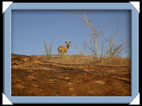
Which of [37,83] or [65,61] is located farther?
[65,61]

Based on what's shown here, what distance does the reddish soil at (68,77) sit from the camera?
17.6 ft

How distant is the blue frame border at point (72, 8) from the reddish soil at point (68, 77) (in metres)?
0.08

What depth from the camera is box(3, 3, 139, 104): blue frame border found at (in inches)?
211

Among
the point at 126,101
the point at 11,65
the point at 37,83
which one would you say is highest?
the point at 11,65

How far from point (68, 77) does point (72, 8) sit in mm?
1374

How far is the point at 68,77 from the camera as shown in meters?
5.44

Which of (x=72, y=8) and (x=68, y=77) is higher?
(x=72, y=8)

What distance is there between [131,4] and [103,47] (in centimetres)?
105

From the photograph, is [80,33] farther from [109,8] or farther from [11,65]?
[11,65]

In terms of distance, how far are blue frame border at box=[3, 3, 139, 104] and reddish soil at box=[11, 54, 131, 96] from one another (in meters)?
0.08

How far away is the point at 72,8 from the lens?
5.45 metres

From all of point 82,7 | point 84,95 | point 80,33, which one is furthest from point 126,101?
point 82,7

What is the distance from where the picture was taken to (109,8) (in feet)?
17.9

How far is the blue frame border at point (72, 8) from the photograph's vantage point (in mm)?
5348
